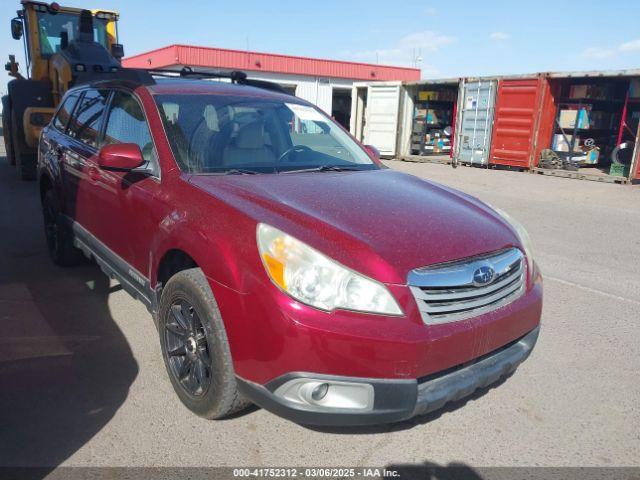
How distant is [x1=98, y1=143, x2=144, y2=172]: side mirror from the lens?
293cm

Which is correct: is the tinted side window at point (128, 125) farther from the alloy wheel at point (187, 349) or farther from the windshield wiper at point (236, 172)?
the alloy wheel at point (187, 349)

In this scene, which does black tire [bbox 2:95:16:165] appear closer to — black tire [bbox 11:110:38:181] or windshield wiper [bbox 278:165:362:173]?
black tire [bbox 11:110:38:181]

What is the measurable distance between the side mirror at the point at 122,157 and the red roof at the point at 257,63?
23.7 meters

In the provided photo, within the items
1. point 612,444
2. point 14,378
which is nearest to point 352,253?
point 612,444

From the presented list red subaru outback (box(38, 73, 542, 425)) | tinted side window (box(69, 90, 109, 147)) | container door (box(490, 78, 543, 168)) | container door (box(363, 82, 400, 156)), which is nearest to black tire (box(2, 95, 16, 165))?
tinted side window (box(69, 90, 109, 147))

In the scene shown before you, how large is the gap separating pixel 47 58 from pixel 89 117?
8134 mm

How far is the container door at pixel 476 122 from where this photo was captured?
1618 centimetres

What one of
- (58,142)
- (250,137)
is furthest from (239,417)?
(58,142)

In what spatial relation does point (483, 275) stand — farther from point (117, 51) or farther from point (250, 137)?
point (117, 51)

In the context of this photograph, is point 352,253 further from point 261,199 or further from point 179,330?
point 179,330

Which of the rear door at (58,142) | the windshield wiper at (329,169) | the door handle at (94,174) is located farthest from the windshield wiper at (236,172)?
the rear door at (58,142)

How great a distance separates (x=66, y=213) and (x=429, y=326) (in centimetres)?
363

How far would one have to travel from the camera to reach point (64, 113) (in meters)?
4.90

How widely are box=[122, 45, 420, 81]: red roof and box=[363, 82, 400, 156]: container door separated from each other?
906 cm
